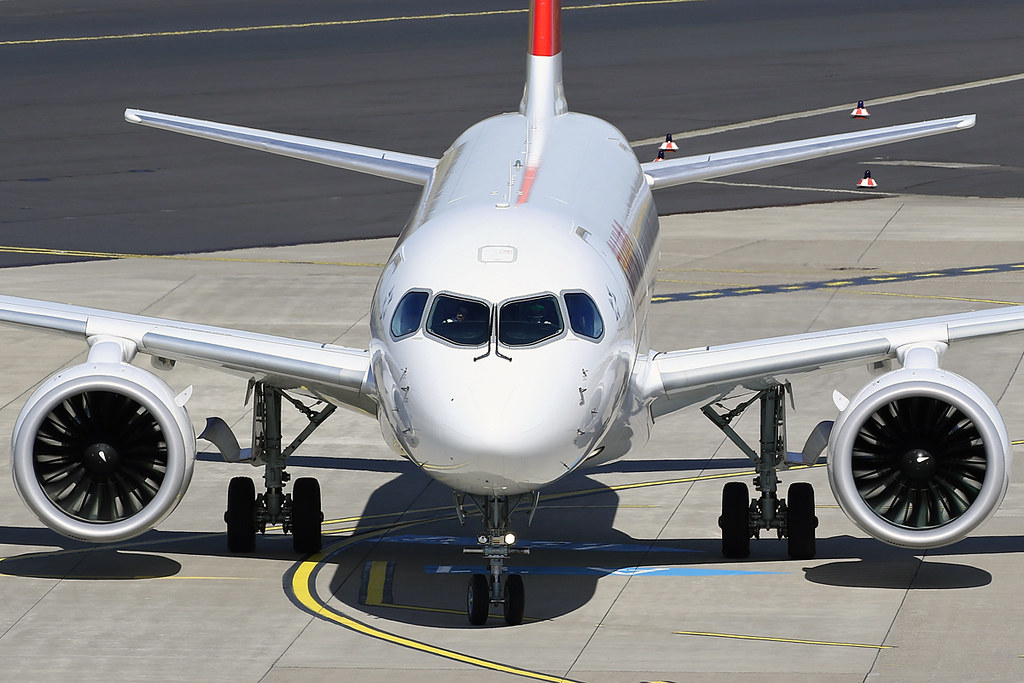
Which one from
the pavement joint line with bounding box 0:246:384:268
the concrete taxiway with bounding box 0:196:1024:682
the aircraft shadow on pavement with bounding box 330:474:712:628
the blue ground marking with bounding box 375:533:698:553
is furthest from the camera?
the pavement joint line with bounding box 0:246:384:268

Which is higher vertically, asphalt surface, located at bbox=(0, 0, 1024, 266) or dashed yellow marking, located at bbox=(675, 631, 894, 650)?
asphalt surface, located at bbox=(0, 0, 1024, 266)

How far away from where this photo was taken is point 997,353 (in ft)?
102

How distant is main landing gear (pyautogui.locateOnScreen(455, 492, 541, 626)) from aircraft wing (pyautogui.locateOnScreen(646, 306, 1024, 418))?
7.56 feet

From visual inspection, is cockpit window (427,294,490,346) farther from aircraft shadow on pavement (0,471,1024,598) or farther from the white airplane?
aircraft shadow on pavement (0,471,1024,598)

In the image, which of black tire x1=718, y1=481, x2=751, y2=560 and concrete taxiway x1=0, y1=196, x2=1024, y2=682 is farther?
black tire x1=718, y1=481, x2=751, y2=560

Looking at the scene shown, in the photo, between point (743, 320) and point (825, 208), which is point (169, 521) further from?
point (825, 208)

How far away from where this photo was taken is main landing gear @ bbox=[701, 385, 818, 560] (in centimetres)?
2086

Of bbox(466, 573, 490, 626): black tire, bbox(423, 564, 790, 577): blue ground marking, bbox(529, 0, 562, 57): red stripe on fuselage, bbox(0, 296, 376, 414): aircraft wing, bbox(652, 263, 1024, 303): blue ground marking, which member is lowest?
bbox(466, 573, 490, 626): black tire

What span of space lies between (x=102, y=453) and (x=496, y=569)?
434 cm

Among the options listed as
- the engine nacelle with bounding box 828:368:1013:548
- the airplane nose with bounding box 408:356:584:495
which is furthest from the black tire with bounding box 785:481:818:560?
the airplane nose with bounding box 408:356:584:495

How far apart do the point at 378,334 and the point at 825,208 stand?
94.4 ft

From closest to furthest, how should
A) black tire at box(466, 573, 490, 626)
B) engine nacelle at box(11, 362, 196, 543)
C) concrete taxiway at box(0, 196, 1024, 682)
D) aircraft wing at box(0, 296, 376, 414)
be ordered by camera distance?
concrete taxiway at box(0, 196, 1024, 682), black tire at box(466, 573, 490, 626), engine nacelle at box(11, 362, 196, 543), aircraft wing at box(0, 296, 376, 414)

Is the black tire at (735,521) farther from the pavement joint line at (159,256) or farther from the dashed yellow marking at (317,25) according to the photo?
the dashed yellow marking at (317,25)

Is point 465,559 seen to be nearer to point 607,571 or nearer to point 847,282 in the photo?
point 607,571
